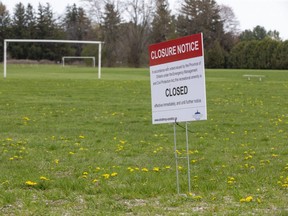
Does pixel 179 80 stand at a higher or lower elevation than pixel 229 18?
lower

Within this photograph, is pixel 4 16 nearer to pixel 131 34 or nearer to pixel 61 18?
pixel 61 18

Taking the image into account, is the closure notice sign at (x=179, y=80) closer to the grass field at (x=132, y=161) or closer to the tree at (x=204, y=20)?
the grass field at (x=132, y=161)

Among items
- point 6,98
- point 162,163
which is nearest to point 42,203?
point 162,163

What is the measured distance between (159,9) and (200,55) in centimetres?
9033

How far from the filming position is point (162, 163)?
1002 cm

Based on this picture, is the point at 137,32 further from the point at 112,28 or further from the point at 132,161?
the point at 132,161

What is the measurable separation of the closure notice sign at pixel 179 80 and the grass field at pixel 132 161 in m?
1.14

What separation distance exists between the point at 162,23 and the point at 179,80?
8954cm

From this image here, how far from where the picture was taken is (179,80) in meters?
7.00

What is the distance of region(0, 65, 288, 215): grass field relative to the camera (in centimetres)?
673

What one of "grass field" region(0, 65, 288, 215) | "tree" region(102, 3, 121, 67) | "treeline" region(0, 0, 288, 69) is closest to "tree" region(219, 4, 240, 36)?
"treeline" region(0, 0, 288, 69)

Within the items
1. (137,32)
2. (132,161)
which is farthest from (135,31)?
(132,161)

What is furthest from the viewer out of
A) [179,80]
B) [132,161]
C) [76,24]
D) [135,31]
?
[76,24]

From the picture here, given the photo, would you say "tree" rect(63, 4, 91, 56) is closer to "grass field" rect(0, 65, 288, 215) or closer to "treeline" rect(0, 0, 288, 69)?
"treeline" rect(0, 0, 288, 69)
